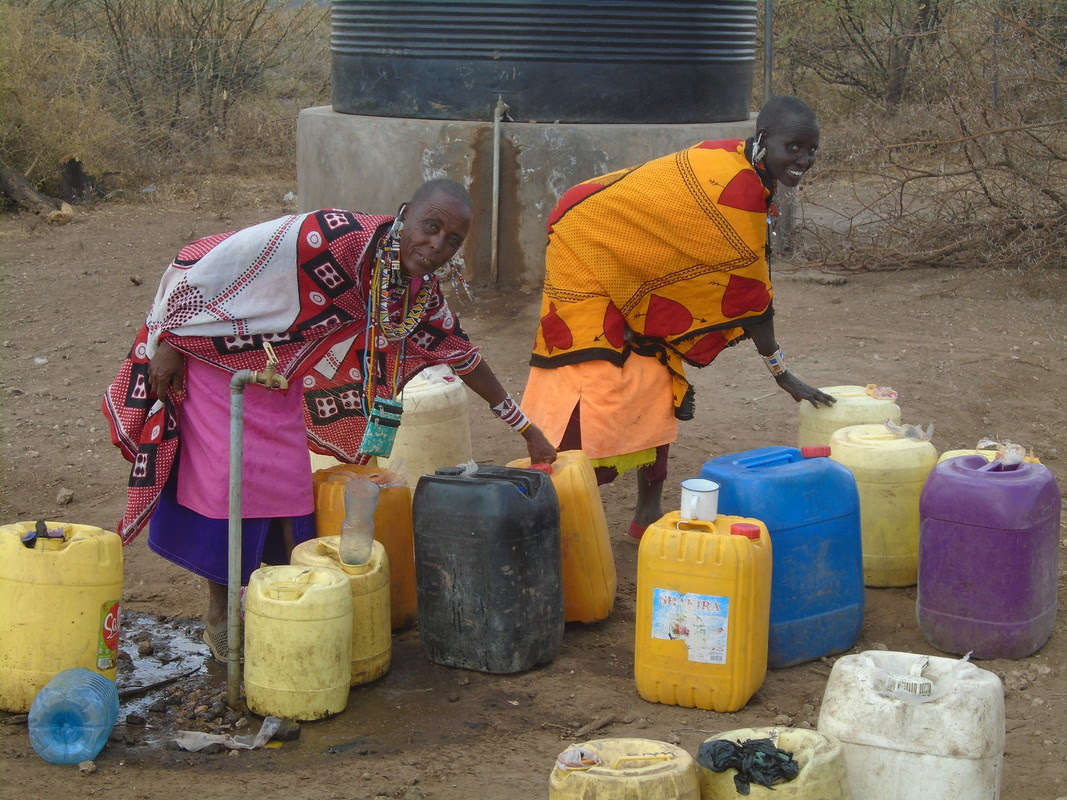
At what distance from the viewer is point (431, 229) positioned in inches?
136

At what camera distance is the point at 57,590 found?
129 inches

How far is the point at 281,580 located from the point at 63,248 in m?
6.83

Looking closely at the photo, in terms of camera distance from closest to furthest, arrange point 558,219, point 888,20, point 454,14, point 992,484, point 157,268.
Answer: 1. point 992,484
2. point 558,219
3. point 454,14
4. point 157,268
5. point 888,20

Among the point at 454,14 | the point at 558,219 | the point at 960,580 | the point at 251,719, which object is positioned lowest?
the point at 251,719

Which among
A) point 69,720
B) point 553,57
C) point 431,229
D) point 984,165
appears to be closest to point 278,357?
→ point 431,229

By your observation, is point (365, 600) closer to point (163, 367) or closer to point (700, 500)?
point (163, 367)

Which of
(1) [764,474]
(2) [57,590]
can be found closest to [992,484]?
(1) [764,474]

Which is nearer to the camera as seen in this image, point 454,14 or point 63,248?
point 454,14

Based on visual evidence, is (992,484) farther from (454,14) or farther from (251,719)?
(454,14)

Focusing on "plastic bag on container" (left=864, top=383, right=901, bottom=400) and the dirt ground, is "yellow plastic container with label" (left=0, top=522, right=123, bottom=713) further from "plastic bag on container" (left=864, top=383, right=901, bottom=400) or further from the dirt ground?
Result: "plastic bag on container" (left=864, top=383, right=901, bottom=400)

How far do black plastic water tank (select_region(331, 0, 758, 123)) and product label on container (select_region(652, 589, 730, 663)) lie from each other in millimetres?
4934

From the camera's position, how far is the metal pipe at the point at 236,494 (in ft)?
11.0

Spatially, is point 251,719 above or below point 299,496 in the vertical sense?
below

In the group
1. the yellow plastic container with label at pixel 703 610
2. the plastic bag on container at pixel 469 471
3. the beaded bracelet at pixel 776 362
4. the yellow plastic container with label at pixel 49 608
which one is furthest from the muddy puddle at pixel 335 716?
the beaded bracelet at pixel 776 362
